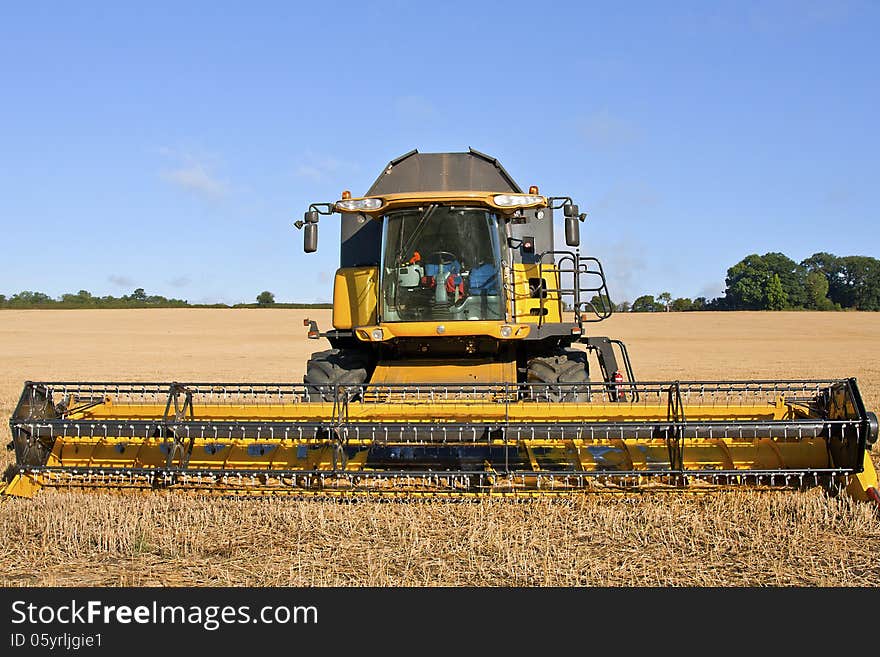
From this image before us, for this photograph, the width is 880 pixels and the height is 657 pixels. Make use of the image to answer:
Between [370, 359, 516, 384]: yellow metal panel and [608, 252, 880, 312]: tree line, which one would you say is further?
[608, 252, 880, 312]: tree line

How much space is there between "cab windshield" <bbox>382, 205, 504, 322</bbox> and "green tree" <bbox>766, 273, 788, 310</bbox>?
6219cm

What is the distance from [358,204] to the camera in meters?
7.76

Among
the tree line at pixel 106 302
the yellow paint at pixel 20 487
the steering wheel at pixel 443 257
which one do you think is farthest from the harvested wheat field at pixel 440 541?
the tree line at pixel 106 302

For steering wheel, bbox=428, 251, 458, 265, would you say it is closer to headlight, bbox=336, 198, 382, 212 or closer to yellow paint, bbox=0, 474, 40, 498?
headlight, bbox=336, 198, 382, 212

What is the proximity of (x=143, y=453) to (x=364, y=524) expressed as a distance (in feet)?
6.86

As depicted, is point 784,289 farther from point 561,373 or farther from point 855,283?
point 561,373

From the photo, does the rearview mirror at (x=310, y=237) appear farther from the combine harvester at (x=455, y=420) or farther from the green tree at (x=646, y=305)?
the green tree at (x=646, y=305)

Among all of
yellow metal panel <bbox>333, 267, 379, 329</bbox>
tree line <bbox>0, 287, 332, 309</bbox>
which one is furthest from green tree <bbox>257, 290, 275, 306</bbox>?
yellow metal panel <bbox>333, 267, 379, 329</bbox>

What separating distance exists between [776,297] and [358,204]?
6286cm

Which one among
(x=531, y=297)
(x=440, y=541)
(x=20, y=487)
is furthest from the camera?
(x=531, y=297)

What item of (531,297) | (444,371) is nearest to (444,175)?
(531,297)

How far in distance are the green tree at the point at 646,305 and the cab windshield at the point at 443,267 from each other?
55875 millimetres

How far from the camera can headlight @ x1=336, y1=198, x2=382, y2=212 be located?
25.3 ft

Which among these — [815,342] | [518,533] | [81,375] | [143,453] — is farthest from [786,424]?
[815,342]
